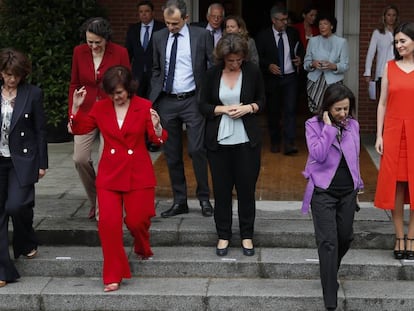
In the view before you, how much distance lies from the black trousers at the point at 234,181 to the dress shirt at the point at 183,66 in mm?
874

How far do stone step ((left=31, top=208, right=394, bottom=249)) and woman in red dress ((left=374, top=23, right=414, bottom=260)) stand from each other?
0.31m

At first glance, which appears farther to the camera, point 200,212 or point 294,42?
point 294,42

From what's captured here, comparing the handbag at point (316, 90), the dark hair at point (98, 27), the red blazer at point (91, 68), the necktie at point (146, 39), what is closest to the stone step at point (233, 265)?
the red blazer at point (91, 68)

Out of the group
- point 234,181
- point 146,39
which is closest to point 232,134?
point 234,181

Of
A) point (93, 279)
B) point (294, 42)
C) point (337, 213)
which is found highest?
point (294, 42)

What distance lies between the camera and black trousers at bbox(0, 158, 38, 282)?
7418mm

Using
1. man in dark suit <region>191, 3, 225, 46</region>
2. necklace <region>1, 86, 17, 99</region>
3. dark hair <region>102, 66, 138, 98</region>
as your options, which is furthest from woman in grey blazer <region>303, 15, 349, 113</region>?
necklace <region>1, 86, 17, 99</region>

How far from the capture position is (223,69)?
7773 millimetres

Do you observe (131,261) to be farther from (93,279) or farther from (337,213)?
(337,213)

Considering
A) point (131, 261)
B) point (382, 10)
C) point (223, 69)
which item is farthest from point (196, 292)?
point (382, 10)

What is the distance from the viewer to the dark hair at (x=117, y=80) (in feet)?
23.8

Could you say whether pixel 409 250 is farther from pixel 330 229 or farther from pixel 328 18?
pixel 328 18

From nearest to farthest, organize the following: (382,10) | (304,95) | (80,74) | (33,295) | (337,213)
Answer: (337,213)
(33,295)
(80,74)
(382,10)
(304,95)

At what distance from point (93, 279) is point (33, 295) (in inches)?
21.5
